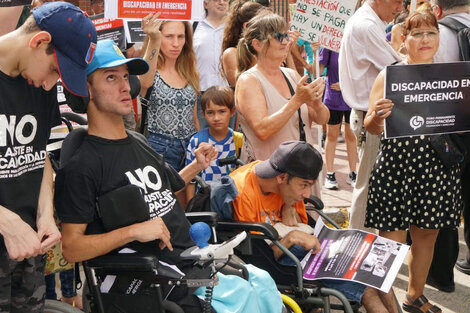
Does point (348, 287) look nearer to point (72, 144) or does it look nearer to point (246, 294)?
point (246, 294)

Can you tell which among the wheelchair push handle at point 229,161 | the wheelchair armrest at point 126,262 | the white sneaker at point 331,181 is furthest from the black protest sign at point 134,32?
the white sneaker at point 331,181

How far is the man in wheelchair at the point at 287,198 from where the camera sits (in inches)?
141

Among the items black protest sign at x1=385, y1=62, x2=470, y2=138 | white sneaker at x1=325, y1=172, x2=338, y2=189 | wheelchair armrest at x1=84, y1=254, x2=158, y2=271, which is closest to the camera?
wheelchair armrest at x1=84, y1=254, x2=158, y2=271

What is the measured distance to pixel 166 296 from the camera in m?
2.94

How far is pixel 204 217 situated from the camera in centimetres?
335

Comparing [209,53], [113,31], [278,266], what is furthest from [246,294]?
[209,53]

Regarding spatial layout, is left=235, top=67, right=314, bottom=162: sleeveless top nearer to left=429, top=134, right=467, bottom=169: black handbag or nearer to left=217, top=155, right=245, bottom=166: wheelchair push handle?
left=217, top=155, right=245, bottom=166: wheelchair push handle

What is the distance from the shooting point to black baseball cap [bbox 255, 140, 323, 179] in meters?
3.58

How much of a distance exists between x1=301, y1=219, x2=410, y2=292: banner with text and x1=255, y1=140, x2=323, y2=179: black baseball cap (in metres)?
0.46

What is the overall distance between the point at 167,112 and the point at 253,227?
4.82 feet

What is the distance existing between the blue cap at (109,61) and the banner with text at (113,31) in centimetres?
216

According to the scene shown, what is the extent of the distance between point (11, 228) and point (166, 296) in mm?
869

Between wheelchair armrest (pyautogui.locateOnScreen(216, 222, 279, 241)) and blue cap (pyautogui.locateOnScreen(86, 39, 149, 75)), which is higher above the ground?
blue cap (pyautogui.locateOnScreen(86, 39, 149, 75))

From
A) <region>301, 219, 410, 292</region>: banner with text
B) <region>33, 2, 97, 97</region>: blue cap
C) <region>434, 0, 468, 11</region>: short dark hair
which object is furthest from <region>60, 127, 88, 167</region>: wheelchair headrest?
<region>434, 0, 468, 11</region>: short dark hair
